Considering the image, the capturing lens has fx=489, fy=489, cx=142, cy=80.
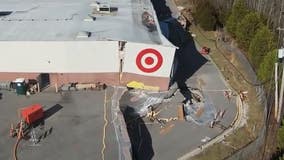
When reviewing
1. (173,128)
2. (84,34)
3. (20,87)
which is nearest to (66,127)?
(20,87)

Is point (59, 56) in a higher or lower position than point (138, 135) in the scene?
higher

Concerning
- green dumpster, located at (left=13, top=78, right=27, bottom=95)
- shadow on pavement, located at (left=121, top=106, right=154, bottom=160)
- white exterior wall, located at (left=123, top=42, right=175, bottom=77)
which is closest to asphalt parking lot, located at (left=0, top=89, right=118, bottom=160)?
green dumpster, located at (left=13, top=78, right=27, bottom=95)

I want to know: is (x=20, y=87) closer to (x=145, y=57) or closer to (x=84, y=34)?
(x=84, y=34)

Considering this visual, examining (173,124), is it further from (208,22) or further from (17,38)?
(208,22)

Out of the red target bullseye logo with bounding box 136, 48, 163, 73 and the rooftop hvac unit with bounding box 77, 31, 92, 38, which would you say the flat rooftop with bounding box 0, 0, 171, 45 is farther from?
the red target bullseye logo with bounding box 136, 48, 163, 73

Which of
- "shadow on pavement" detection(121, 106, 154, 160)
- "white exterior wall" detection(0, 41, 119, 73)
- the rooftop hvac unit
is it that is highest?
the rooftop hvac unit

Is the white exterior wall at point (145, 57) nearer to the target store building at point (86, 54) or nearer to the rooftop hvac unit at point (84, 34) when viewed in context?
the target store building at point (86, 54)

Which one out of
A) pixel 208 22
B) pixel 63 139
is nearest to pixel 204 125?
pixel 63 139

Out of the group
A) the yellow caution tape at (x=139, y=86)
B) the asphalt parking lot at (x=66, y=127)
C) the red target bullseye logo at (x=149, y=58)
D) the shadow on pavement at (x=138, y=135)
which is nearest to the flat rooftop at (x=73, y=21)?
the red target bullseye logo at (x=149, y=58)
